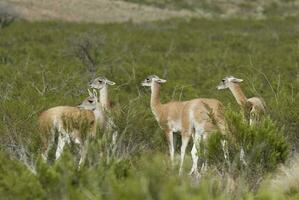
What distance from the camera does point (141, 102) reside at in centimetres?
1452

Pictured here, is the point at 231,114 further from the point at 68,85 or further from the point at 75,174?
the point at 68,85

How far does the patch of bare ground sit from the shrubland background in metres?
5.22

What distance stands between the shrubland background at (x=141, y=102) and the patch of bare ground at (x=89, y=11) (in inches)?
205

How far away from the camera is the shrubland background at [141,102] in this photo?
660cm

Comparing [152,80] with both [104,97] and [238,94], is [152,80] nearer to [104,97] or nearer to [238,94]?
[104,97]

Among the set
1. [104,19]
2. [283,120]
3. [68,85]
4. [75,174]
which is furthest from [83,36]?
[104,19]

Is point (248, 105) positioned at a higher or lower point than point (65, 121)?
higher

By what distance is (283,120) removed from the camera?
40.1 ft

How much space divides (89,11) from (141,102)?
1656 inches

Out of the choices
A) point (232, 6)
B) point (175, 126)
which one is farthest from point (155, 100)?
point (232, 6)

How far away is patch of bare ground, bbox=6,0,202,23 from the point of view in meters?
51.3

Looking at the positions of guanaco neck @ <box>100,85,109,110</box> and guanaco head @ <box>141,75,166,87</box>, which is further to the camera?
guanaco head @ <box>141,75,166,87</box>

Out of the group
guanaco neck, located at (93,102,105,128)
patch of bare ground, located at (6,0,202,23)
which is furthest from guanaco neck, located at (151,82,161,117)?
patch of bare ground, located at (6,0,202,23)

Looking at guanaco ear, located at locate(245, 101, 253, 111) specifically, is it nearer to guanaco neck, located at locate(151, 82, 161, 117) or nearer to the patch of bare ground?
guanaco neck, located at locate(151, 82, 161, 117)
